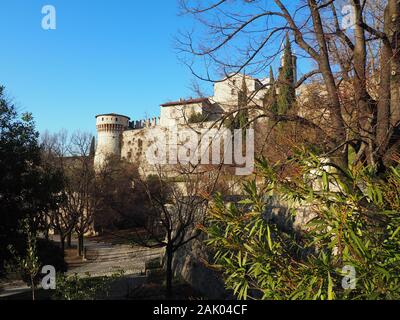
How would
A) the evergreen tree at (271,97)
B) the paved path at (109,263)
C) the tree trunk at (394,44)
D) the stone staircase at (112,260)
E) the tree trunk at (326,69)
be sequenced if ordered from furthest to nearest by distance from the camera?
the stone staircase at (112,260) < the paved path at (109,263) < the evergreen tree at (271,97) < the tree trunk at (326,69) < the tree trunk at (394,44)

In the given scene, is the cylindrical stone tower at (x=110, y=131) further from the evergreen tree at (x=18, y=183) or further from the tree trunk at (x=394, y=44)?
the tree trunk at (x=394, y=44)

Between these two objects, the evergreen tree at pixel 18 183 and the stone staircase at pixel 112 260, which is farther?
the stone staircase at pixel 112 260

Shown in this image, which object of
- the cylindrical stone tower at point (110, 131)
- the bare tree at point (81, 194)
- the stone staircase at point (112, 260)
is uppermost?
the cylindrical stone tower at point (110, 131)

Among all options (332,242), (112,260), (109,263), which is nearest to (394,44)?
(332,242)

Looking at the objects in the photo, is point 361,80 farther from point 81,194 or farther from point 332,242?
point 81,194

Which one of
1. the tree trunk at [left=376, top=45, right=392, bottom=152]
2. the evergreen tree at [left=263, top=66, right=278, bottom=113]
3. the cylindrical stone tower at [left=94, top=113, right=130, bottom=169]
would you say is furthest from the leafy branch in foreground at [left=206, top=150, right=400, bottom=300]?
the cylindrical stone tower at [left=94, top=113, right=130, bottom=169]

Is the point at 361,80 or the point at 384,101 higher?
the point at 361,80

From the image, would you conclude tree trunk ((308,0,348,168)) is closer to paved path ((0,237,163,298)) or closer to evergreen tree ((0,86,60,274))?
evergreen tree ((0,86,60,274))

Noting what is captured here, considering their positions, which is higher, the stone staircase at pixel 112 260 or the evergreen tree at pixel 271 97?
the evergreen tree at pixel 271 97

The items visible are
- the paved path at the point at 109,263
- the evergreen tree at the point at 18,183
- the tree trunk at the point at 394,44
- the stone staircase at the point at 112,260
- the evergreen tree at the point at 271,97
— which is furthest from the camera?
the stone staircase at the point at 112,260

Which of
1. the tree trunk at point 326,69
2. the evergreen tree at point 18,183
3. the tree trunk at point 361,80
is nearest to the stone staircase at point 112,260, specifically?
the evergreen tree at point 18,183

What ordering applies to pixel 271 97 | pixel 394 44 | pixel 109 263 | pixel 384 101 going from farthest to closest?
pixel 109 263, pixel 271 97, pixel 394 44, pixel 384 101
